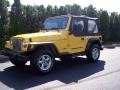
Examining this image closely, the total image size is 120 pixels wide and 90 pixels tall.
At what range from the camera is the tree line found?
14.6m

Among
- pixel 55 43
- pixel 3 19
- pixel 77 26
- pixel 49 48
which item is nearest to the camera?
pixel 49 48

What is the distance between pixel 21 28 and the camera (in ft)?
49.9

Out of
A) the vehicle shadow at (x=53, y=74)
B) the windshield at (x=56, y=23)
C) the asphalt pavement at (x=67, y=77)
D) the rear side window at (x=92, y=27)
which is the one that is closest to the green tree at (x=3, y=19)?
the asphalt pavement at (x=67, y=77)

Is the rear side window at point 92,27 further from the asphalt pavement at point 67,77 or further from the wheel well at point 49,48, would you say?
the wheel well at point 49,48

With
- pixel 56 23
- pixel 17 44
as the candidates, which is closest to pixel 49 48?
pixel 17 44

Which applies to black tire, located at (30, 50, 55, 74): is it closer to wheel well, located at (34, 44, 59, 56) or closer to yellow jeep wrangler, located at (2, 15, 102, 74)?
yellow jeep wrangler, located at (2, 15, 102, 74)

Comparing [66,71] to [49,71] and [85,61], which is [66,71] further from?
[85,61]

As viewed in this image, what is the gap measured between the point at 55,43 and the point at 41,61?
0.92 meters

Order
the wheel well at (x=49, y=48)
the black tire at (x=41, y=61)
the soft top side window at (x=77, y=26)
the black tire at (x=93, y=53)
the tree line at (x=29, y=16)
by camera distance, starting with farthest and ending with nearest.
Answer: the tree line at (x=29, y=16) → the black tire at (x=93, y=53) → the soft top side window at (x=77, y=26) → the wheel well at (x=49, y=48) → the black tire at (x=41, y=61)

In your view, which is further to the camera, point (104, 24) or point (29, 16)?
point (104, 24)

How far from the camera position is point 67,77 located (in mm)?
8102

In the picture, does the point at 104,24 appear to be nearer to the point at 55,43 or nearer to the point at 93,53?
the point at 93,53

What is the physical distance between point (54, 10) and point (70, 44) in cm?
896

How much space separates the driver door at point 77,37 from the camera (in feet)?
31.7
